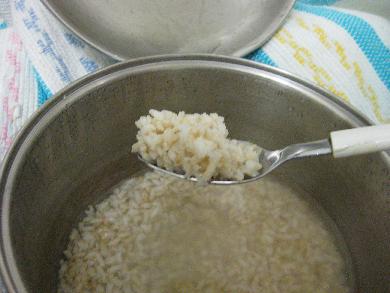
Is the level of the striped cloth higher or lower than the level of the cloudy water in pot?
higher

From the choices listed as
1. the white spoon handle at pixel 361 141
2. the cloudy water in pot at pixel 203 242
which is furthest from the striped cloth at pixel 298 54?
the white spoon handle at pixel 361 141

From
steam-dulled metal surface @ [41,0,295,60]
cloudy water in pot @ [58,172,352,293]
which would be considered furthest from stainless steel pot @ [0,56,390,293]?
steam-dulled metal surface @ [41,0,295,60]

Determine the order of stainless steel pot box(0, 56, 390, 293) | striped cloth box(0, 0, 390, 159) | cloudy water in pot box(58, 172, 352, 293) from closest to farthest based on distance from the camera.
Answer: stainless steel pot box(0, 56, 390, 293) < cloudy water in pot box(58, 172, 352, 293) < striped cloth box(0, 0, 390, 159)

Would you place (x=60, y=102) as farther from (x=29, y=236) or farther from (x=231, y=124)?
(x=231, y=124)

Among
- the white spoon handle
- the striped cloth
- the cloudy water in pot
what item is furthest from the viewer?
the striped cloth

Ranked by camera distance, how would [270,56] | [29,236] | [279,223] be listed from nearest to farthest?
[29,236], [279,223], [270,56]

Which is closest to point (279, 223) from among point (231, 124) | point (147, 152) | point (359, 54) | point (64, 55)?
point (231, 124)

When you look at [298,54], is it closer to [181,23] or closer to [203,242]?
[181,23]

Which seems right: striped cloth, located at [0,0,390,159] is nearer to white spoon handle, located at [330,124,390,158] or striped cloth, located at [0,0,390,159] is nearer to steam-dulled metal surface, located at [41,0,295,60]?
steam-dulled metal surface, located at [41,0,295,60]
